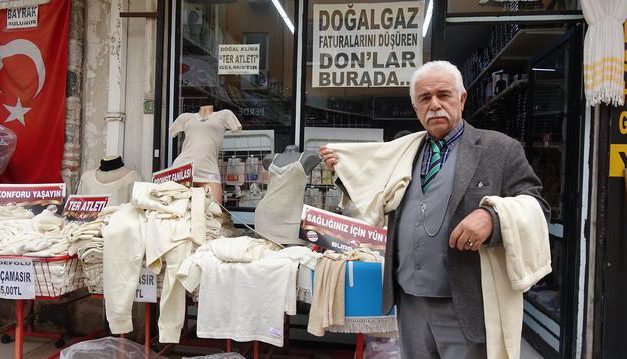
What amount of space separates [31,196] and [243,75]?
7.31ft

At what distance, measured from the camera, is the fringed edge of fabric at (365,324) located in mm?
2729

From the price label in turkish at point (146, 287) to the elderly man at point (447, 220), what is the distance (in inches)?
73.9

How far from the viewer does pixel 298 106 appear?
177 inches

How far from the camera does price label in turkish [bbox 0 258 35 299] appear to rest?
3.11m

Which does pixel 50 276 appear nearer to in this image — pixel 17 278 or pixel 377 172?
pixel 17 278

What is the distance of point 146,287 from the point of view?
3.19 meters

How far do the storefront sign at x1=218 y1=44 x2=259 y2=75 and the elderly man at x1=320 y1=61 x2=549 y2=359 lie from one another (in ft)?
10.1

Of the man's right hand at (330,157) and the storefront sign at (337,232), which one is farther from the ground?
the man's right hand at (330,157)

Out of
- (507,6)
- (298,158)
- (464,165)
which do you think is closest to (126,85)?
(298,158)

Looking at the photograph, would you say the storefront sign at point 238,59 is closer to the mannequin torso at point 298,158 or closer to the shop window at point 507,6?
the mannequin torso at point 298,158

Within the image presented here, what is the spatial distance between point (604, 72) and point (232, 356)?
11.0ft

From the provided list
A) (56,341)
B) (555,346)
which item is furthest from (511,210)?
(56,341)

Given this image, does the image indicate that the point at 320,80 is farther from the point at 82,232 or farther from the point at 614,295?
the point at 614,295

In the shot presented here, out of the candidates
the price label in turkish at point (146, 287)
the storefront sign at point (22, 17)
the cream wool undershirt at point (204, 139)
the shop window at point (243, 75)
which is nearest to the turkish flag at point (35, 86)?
the storefront sign at point (22, 17)
